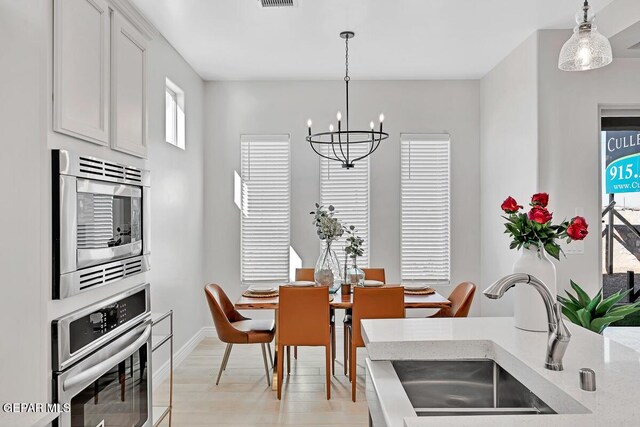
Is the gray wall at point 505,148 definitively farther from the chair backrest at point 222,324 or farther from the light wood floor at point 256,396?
the chair backrest at point 222,324

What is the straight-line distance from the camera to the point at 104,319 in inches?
80.2

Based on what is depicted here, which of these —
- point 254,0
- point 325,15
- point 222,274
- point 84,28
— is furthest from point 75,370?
point 222,274

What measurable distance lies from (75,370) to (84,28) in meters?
1.35

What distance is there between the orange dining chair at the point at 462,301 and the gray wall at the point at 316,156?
1.26 m

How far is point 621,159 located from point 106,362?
160 inches

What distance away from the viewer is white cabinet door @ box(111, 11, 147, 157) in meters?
2.19

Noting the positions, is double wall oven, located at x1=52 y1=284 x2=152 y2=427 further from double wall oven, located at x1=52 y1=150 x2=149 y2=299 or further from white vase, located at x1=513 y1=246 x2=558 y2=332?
white vase, located at x1=513 y1=246 x2=558 y2=332

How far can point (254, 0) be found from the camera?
324 cm

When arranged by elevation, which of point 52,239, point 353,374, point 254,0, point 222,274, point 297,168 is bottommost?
point 353,374

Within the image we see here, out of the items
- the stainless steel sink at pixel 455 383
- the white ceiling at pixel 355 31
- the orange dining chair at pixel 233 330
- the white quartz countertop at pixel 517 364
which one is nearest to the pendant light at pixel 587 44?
the white quartz countertop at pixel 517 364

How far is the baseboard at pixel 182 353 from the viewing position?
3748 millimetres

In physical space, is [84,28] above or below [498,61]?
below

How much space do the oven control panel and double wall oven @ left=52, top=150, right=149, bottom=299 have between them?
12cm

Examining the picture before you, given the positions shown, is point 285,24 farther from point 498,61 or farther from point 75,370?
point 75,370
